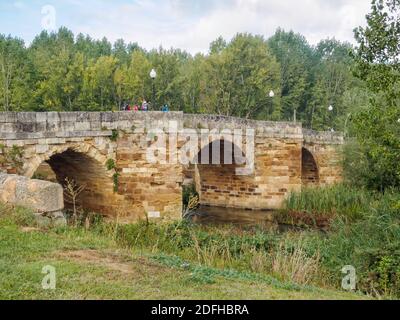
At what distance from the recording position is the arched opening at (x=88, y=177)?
13766mm

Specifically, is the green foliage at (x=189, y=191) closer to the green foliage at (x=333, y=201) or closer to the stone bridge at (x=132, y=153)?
the stone bridge at (x=132, y=153)

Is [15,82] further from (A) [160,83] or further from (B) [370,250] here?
(B) [370,250]

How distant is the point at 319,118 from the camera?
41438mm

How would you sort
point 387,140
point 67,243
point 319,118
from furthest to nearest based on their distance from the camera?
point 319,118 → point 387,140 → point 67,243

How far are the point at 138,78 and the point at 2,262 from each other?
29.1 metres

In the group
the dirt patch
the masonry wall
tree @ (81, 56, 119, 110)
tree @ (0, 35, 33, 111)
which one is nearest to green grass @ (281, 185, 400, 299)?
the dirt patch

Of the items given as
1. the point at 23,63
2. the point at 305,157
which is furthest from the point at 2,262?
the point at 23,63

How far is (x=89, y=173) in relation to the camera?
46.1 ft

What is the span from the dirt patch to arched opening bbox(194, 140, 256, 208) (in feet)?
44.9

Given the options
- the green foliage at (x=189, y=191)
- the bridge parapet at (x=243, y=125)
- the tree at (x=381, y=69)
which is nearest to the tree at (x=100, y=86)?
the green foliage at (x=189, y=191)

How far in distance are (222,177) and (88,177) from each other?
8.30 m

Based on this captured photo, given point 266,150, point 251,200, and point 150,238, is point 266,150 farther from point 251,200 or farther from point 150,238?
point 150,238

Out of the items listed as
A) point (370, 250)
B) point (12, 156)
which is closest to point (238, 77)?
point (12, 156)

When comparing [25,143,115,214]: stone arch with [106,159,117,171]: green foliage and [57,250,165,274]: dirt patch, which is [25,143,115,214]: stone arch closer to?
[106,159,117,171]: green foliage
